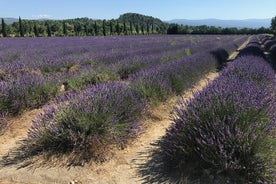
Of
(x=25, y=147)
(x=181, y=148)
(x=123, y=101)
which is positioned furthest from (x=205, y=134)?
(x=25, y=147)

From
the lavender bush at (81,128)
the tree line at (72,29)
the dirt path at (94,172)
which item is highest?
the tree line at (72,29)

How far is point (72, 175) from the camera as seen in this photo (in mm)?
2977

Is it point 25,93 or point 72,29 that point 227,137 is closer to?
point 25,93

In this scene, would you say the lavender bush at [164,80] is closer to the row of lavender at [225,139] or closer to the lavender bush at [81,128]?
the lavender bush at [81,128]

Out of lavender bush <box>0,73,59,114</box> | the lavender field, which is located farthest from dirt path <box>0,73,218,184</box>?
lavender bush <box>0,73,59,114</box>

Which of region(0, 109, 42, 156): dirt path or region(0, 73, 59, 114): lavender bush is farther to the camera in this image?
region(0, 73, 59, 114): lavender bush

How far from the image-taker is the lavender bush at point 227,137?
262 cm

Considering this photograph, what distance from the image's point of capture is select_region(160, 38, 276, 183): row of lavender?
2.62 m

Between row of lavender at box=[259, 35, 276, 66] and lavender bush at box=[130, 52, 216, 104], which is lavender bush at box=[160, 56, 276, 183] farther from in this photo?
row of lavender at box=[259, 35, 276, 66]

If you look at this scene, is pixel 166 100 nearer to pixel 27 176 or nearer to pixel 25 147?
pixel 25 147

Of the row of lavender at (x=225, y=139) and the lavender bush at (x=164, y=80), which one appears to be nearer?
the row of lavender at (x=225, y=139)

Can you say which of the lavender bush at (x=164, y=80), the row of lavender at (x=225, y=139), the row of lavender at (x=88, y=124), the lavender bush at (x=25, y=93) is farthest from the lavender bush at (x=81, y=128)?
the lavender bush at (x=164, y=80)

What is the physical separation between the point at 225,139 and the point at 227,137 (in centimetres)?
3

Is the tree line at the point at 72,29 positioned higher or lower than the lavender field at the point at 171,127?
higher
